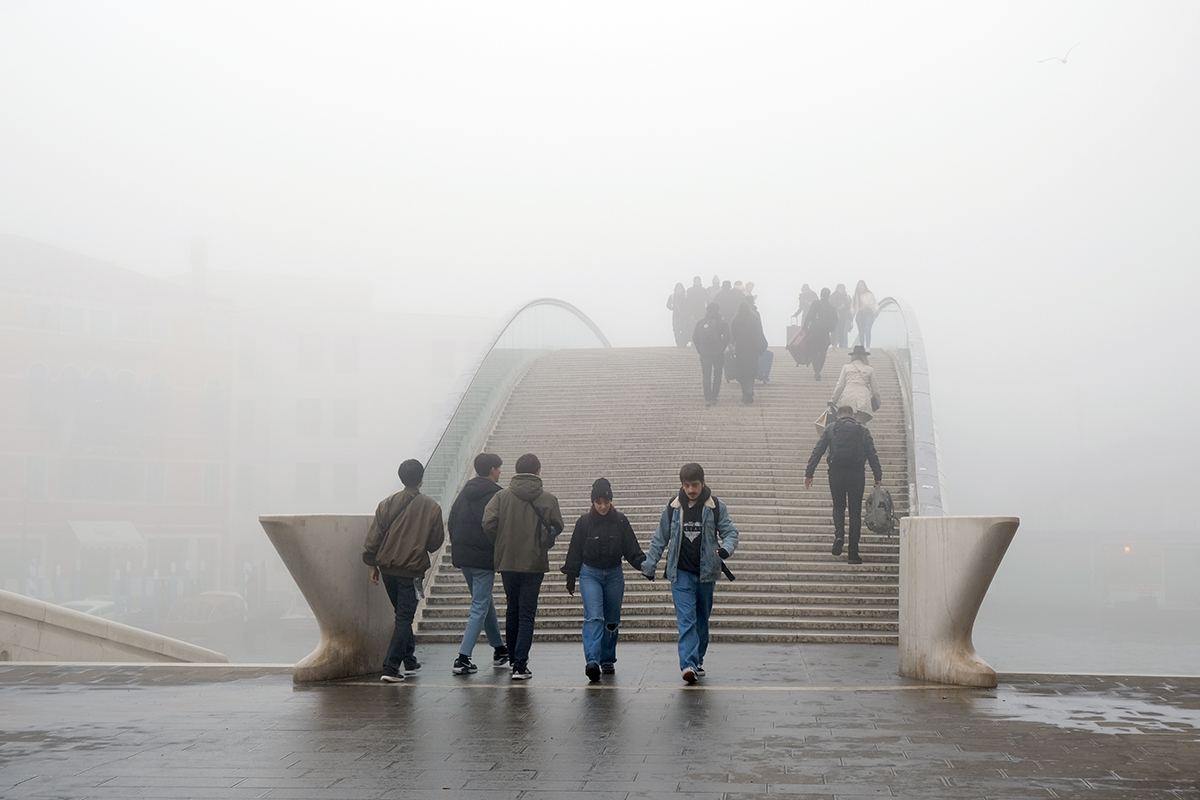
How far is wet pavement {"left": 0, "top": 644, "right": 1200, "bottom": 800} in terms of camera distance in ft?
15.4

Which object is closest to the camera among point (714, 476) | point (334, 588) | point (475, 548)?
point (334, 588)

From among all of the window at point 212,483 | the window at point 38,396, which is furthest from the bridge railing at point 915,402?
the window at point 38,396

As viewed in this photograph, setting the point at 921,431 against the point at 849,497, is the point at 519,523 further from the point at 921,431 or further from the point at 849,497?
the point at 921,431

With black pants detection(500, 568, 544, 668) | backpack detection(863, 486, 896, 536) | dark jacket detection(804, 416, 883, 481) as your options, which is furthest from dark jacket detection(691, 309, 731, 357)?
black pants detection(500, 568, 544, 668)

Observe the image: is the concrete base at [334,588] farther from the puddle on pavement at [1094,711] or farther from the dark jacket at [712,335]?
the dark jacket at [712,335]

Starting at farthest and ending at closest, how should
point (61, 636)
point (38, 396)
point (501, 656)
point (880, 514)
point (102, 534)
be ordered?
point (38, 396) < point (102, 534) < point (880, 514) < point (61, 636) < point (501, 656)

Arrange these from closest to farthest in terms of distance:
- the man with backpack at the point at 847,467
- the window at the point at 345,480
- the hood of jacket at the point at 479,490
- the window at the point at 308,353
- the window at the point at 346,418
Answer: the hood of jacket at the point at 479,490 → the man with backpack at the point at 847,467 → the window at the point at 345,480 → the window at the point at 308,353 → the window at the point at 346,418

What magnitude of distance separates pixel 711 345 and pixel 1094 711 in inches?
478

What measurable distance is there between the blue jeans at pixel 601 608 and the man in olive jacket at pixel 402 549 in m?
1.06

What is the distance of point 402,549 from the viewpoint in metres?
8.04

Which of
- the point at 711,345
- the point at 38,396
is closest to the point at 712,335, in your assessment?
the point at 711,345

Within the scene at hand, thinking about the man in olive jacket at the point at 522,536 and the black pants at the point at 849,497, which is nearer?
the man in olive jacket at the point at 522,536

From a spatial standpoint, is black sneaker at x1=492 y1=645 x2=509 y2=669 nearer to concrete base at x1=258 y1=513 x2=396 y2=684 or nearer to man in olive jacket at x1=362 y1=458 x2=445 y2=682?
man in olive jacket at x1=362 y1=458 x2=445 y2=682

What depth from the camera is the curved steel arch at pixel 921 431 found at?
1197 centimetres
